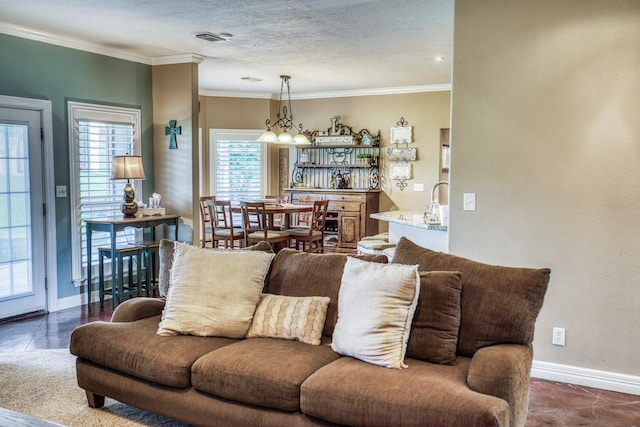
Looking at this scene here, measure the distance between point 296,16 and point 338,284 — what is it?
2654 millimetres

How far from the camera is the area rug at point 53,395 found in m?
2.97

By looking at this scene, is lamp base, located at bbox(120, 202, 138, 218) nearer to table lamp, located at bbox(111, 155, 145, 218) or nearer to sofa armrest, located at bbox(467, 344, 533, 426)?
table lamp, located at bbox(111, 155, 145, 218)

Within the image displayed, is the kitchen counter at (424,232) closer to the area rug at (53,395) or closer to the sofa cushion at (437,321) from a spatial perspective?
the sofa cushion at (437,321)

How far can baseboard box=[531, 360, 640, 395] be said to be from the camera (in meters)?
3.38

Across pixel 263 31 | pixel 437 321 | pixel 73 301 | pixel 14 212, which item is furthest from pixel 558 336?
pixel 14 212

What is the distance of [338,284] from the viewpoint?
117 inches

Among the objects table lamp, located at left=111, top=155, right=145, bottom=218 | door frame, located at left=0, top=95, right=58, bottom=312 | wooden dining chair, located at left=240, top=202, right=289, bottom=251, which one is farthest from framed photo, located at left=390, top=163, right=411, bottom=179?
door frame, located at left=0, top=95, right=58, bottom=312

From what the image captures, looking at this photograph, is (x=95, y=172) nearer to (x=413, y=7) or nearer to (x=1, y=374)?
(x=1, y=374)

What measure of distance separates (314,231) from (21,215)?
3.47 m

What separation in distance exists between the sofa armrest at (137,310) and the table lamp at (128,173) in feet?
8.08

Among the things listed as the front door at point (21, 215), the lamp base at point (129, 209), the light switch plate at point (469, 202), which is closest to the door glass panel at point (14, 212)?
the front door at point (21, 215)

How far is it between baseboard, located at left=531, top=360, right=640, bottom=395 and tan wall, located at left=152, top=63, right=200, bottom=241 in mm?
4075

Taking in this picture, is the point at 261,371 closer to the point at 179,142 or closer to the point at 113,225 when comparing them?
the point at 113,225

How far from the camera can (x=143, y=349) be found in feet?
9.07
